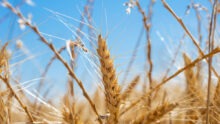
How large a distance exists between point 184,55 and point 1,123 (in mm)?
995

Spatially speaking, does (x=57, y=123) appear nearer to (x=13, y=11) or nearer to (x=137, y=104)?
(x=137, y=104)

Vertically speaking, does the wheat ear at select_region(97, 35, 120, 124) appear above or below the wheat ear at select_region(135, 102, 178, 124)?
above

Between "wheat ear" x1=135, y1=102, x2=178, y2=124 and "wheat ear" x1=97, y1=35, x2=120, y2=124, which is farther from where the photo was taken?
"wheat ear" x1=135, y1=102, x2=178, y2=124

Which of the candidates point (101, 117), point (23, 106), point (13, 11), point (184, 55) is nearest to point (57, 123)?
point (23, 106)

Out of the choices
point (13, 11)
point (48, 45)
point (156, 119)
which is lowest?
point (156, 119)

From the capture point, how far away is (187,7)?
1725 millimetres

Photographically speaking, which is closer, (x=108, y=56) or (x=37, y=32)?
(x=108, y=56)

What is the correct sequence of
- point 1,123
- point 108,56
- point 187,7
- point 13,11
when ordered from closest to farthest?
1. point 108,56
2. point 1,123
3. point 13,11
4. point 187,7

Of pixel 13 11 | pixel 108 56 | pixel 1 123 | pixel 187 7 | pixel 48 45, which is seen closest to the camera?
pixel 108 56

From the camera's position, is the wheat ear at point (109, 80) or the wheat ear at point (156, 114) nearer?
the wheat ear at point (109, 80)

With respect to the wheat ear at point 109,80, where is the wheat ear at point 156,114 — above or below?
below

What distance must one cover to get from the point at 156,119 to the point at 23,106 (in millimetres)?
391

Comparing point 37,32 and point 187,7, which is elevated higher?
point 187,7

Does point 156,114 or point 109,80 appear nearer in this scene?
point 109,80
